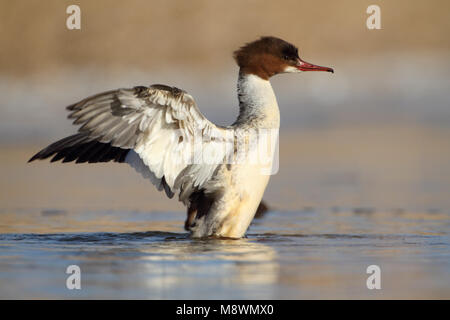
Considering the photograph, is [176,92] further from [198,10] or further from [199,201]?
[198,10]

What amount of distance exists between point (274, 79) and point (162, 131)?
304 inches

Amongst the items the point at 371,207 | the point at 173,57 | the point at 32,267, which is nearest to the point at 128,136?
the point at 32,267

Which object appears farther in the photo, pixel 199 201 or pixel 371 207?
pixel 371 207

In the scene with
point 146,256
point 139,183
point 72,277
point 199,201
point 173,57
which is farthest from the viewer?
point 173,57

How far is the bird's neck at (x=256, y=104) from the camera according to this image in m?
7.22

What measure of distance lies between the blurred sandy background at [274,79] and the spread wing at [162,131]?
4685mm

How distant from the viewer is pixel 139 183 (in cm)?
1132

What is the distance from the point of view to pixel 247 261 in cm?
623

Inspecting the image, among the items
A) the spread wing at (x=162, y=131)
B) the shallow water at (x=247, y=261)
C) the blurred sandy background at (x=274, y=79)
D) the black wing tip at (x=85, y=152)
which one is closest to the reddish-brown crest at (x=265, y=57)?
the spread wing at (x=162, y=131)

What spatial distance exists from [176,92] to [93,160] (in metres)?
1.29

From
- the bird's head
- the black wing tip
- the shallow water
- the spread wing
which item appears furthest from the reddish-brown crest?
the shallow water

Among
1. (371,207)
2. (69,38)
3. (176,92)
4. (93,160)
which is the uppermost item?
(69,38)

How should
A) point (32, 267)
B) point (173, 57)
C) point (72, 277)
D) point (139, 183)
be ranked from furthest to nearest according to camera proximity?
point (173, 57)
point (139, 183)
point (32, 267)
point (72, 277)

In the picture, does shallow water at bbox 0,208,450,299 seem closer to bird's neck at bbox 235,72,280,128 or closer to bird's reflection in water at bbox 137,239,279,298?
bird's reflection in water at bbox 137,239,279,298
